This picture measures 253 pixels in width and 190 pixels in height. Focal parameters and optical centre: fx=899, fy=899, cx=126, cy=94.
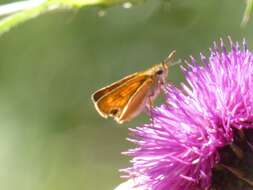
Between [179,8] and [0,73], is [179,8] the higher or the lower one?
the lower one

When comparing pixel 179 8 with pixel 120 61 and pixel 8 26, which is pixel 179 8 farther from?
pixel 120 61

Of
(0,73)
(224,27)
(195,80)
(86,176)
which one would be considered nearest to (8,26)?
(195,80)

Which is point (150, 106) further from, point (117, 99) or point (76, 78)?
point (76, 78)

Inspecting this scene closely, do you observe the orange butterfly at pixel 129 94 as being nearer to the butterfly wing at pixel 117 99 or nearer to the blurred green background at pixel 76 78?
the butterfly wing at pixel 117 99

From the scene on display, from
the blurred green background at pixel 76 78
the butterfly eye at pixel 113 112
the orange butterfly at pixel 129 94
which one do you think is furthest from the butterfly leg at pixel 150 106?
the blurred green background at pixel 76 78

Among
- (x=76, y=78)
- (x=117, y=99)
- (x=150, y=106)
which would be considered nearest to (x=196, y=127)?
(x=150, y=106)

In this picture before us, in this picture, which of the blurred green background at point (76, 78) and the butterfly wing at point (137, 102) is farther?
the blurred green background at point (76, 78)
